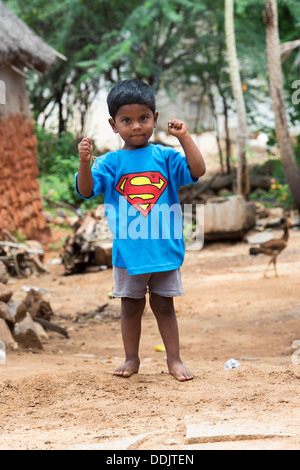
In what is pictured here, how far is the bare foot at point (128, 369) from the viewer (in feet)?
11.3

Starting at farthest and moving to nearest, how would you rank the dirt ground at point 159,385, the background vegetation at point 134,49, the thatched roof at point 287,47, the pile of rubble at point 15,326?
1. the background vegetation at point 134,49
2. the thatched roof at point 287,47
3. the pile of rubble at point 15,326
4. the dirt ground at point 159,385

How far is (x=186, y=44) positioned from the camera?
17.7 meters

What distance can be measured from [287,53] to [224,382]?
10886 millimetres

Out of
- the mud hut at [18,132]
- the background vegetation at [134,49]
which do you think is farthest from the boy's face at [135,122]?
the background vegetation at [134,49]

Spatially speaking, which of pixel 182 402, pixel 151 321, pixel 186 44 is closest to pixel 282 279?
pixel 151 321

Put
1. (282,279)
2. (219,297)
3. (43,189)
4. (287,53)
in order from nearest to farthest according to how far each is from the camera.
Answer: (219,297)
(282,279)
(287,53)
(43,189)

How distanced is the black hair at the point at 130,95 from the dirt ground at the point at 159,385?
1.45 metres

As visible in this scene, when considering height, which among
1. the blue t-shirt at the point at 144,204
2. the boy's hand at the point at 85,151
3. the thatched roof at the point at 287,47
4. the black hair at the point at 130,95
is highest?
the thatched roof at the point at 287,47

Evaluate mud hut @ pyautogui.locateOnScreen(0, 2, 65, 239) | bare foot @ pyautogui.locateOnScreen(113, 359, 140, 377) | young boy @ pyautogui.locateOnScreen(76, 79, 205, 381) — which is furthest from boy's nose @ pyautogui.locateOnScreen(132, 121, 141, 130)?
mud hut @ pyautogui.locateOnScreen(0, 2, 65, 239)

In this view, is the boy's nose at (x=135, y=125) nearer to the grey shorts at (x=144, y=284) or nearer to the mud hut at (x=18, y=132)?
the grey shorts at (x=144, y=284)

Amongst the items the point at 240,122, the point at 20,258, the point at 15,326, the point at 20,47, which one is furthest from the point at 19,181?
the point at 15,326

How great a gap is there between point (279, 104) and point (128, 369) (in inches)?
398

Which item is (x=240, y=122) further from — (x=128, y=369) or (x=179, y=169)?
(x=128, y=369)
